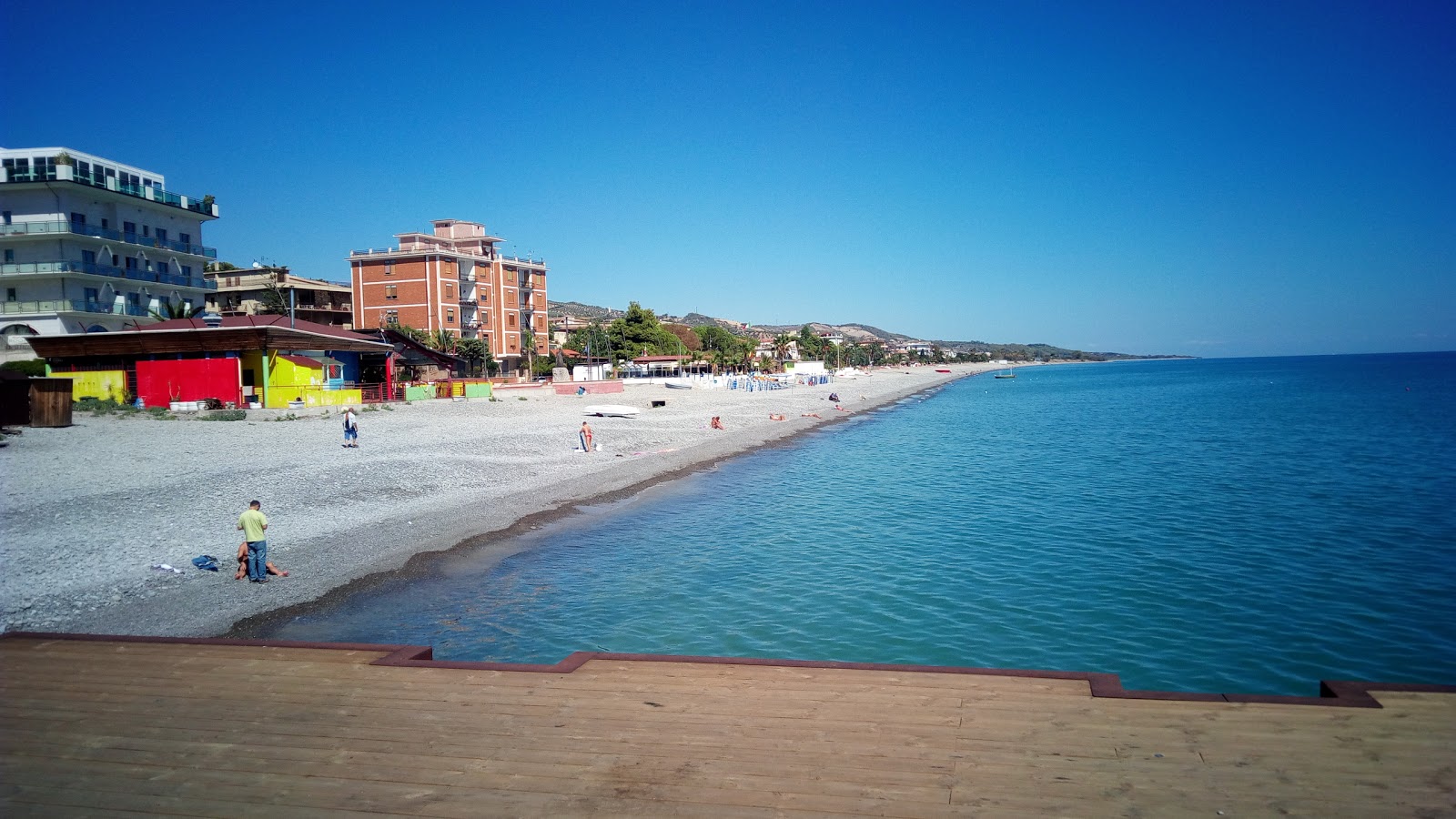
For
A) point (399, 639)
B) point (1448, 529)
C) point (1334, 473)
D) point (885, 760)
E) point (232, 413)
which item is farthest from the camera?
point (232, 413)

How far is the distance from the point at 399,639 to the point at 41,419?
2558cm

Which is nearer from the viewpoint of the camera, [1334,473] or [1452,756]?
[1452,756]

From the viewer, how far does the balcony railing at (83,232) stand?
2016 inches

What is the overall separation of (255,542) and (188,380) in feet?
94.9

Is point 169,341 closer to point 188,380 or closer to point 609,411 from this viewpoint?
point 188,380

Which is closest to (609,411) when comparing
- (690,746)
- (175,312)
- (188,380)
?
(188,380)

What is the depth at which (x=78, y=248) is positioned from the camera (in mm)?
52719

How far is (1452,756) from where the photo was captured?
553 cm

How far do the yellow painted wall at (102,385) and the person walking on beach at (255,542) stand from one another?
31040 millimetres

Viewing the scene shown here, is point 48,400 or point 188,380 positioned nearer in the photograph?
point 48,400

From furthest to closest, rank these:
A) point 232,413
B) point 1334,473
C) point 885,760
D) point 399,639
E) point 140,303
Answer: point 140,303, point 232,413, point 1334,473, point 399,639, point 885,760

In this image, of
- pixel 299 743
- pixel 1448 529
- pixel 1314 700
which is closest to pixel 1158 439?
pixel 1448 529

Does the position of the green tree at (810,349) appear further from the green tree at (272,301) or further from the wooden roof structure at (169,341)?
the wooden roof structure at (169,341)

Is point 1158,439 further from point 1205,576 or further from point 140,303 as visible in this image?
point 140,303
